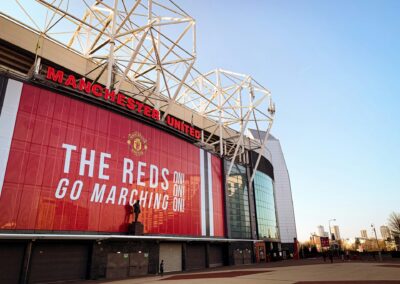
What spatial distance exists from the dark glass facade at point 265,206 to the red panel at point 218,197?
18.0 meters

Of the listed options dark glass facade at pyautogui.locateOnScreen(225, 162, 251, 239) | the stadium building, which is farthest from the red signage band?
dark glass facade at pyautogui.locateOnScreen(225, 162, 251, 239)

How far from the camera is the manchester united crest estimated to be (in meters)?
36.4

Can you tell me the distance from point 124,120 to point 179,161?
11.0 m

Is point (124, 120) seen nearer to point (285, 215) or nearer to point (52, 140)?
point (52, 140)

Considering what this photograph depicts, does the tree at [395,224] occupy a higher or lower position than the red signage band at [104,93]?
lower

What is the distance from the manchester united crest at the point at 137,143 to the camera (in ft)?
119

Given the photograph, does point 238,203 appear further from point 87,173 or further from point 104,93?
point 104,93

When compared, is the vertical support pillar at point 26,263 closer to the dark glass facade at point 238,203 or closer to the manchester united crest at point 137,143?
the manchester united crest at point 137,143

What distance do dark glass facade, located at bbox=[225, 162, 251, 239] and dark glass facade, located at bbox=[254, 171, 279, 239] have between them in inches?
375

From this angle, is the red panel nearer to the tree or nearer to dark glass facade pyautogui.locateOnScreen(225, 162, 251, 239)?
dark glass facade pyautogui.locateOnScreen(225, 162, 251, 239)

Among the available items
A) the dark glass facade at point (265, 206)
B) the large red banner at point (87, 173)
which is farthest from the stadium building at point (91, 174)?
the dark glass facade at point (265, 206)

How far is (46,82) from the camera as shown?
29766mm

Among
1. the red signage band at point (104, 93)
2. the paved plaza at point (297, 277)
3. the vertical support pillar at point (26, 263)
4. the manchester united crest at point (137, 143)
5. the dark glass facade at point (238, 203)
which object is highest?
the red signage band at point (104, 93)

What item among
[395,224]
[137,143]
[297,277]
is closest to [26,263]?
[137,143]
